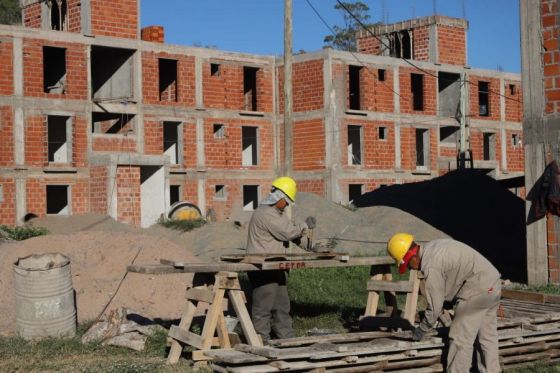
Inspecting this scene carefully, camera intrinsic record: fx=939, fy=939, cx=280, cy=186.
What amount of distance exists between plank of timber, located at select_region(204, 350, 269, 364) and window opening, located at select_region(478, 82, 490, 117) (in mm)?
41875

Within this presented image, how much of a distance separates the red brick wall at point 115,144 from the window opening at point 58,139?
3.67 feet

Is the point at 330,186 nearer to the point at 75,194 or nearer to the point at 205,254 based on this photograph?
the point at 75,194

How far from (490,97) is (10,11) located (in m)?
38.0

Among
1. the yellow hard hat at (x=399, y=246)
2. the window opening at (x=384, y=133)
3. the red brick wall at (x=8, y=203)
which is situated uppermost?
the window opening at (x=384, y=133)

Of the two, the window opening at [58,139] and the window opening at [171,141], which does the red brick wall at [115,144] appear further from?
the window opening at [171,141]

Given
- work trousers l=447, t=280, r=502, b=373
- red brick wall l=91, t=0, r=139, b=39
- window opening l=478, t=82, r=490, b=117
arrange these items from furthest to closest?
1. window opening l=478, t=82, r=490, b=117
2. red brick wall l=91, t=0, r=139, b=39
3. work trousers l=447, t=280, r=502, b=373

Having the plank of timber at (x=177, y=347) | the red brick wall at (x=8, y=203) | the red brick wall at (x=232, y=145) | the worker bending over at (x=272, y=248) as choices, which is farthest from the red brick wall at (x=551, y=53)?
the red brick wall at (x=232, y=145)

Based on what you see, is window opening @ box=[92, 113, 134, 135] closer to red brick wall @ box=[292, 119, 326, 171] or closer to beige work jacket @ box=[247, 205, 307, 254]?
red brick wall @ box=[292, 119, 326, 171]

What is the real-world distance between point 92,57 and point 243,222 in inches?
518

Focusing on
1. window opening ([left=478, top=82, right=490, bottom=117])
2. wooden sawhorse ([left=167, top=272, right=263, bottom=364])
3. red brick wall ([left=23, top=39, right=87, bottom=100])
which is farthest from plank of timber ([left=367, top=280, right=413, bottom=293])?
window opening ([left=478, top=82, right=490, bottom=117])

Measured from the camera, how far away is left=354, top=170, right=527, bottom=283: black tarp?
28797 millimetres

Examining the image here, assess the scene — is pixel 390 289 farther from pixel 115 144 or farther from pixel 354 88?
pixel 354 88

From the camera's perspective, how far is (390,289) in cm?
1173

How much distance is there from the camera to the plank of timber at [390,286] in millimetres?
11523
